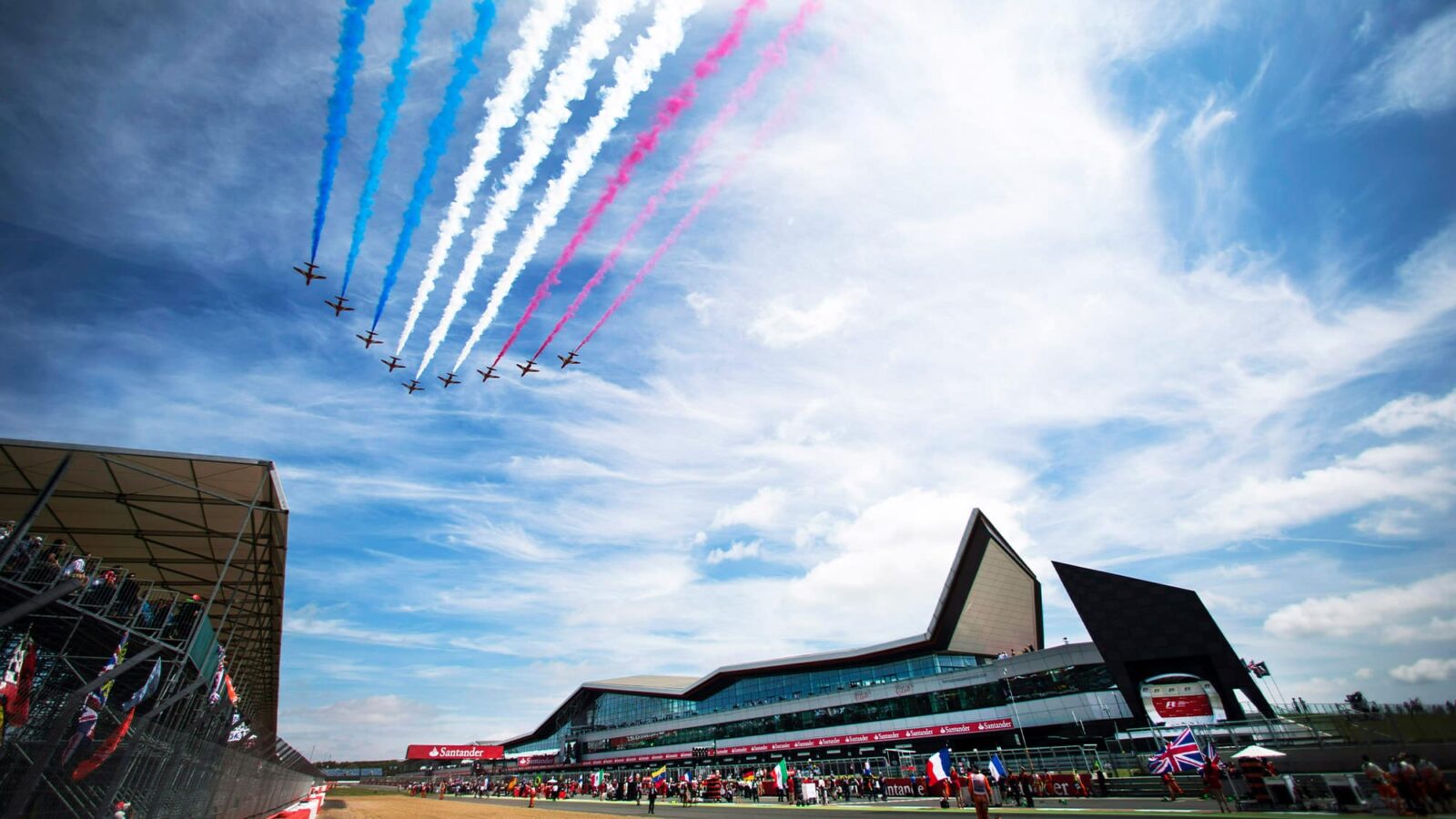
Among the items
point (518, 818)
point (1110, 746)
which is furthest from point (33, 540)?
point (1110, 746)

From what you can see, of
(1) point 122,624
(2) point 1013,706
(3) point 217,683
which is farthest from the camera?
(2) point 1013,706

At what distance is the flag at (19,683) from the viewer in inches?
596

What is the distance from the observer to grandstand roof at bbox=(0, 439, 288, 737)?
19.6m

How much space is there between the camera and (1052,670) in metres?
47.1

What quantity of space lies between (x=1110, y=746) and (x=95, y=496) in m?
57.9

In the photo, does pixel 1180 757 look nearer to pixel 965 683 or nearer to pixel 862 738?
pixel 965 683

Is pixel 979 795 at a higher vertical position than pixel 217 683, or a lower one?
lower

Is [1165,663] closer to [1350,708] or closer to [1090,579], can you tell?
[1090,579]

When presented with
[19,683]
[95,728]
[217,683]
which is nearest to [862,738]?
[217,683]

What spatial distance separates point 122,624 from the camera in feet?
59.4

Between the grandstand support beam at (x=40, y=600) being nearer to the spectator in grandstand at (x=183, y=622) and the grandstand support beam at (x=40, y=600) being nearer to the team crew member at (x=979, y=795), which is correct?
the spectator in grandstand at (x=183, y=622)

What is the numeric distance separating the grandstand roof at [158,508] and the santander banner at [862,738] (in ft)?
168

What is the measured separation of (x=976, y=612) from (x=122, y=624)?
6416cm

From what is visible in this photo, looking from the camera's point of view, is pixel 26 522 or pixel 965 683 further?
pixel 965 683
